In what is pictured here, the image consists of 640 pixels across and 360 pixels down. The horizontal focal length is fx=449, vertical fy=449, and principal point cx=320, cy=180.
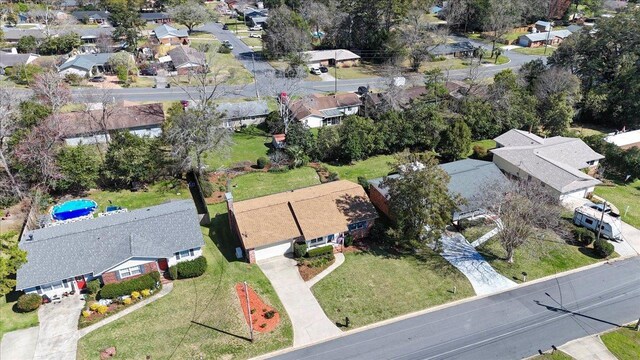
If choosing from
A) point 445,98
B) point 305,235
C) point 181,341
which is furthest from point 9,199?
point 445,98

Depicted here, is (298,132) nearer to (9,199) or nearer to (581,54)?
(9,199)

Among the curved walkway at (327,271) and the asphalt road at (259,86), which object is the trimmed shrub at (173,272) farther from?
the asphalt road at (259,86)

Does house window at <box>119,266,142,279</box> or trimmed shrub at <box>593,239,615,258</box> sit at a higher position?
house window at <box>119,266,142,279</box>

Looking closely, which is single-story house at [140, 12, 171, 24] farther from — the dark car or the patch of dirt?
the patch of dirt

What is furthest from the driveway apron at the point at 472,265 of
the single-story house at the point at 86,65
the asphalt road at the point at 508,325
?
the single-story house at the point at 86,65

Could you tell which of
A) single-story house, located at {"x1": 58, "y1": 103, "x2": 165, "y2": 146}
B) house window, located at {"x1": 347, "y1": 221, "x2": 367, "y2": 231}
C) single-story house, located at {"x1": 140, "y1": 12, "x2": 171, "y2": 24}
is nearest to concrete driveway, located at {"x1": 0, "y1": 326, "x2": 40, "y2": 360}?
house window, located at {"x1": 347, "y1": 221, "x2": 367, "y2": 231}
